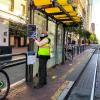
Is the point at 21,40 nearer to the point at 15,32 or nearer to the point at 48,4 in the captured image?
the point at 15,32

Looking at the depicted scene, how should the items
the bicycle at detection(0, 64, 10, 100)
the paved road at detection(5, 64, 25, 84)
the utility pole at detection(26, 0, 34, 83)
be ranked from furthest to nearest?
the utility pole at detection(26, 0, 34, 83) → the paved road at detection(5, 64, 25, 84) → the bicycle at detection(0, 64, 10, 100)

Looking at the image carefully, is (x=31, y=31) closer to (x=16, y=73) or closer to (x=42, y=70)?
(x=42, y=70)

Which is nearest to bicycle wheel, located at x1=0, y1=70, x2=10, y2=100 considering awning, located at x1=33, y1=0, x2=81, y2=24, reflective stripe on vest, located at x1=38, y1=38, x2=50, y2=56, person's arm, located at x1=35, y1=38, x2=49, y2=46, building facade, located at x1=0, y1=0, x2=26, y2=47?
person's arm, located at x1=35, y1=38, x2=49, y2=46

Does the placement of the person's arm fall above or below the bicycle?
above

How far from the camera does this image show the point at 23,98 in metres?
8.71

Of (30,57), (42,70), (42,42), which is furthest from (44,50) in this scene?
(42,70)

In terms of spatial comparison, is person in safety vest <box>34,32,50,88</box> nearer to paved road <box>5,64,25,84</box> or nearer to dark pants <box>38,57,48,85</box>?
dark pants <box>38,57,48,85</box>

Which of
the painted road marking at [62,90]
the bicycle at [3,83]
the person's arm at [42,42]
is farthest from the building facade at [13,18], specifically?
the bicycle at [3,83]

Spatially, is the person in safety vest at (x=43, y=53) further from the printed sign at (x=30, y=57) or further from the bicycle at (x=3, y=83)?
the bicycle at (x=3, y=83)

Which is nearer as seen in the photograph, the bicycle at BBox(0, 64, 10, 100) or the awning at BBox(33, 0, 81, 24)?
the bicycle at BBox(0, 64, 10, 100)

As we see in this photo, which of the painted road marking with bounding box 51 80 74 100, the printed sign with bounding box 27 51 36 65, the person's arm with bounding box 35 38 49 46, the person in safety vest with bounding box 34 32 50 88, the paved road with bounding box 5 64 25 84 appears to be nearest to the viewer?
the painted road marking with bounding box 51 80 74 100

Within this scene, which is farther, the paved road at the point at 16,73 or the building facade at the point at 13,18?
the building facade at the point at 13,18

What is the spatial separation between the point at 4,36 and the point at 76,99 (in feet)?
64.4

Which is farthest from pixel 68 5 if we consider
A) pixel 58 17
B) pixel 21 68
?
pixel 21 68
